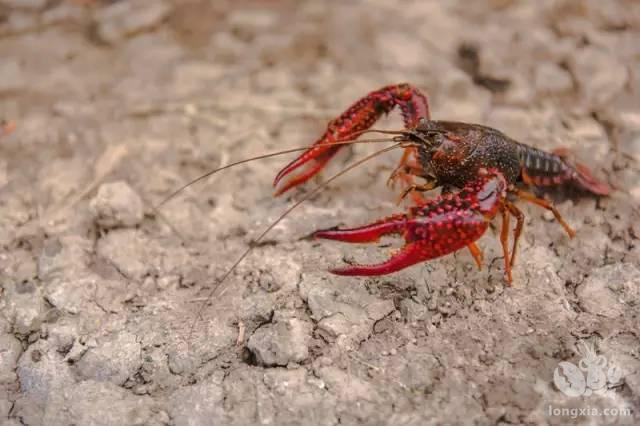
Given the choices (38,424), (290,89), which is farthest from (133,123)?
(38,424)

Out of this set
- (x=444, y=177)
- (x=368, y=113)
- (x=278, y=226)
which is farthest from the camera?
(x=368, y=113)

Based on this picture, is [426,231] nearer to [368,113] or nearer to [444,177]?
[444,177]

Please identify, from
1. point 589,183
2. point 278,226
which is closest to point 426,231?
point 278,226

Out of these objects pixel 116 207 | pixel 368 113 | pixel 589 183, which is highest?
pixel 368 113

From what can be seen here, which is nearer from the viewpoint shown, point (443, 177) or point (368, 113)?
point (443, 177)

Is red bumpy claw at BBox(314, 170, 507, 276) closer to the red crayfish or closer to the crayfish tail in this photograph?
the red crayfish

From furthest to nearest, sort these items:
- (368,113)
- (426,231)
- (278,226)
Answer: (368,113) < (278,226) < (426,231)

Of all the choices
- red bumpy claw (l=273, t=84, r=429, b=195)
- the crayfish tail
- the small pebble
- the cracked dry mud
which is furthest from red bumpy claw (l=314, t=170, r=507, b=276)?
the small pebble

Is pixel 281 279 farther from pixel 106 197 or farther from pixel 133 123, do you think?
pixel 133 123
